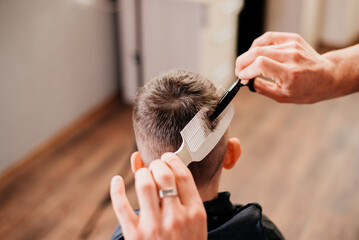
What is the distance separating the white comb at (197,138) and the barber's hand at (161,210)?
139 millimetres

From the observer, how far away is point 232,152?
3.19 ft

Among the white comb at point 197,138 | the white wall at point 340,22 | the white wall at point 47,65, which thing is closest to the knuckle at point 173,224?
the white comb at point 197,138

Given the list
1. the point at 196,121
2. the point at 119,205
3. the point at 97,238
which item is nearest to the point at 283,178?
the point at 97,238

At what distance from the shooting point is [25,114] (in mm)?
2277

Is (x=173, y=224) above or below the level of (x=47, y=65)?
above

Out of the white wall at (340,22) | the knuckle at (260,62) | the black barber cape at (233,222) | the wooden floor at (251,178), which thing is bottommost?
the wooden floor at (251,178)

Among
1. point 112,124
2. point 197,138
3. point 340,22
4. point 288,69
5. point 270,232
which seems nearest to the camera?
point 197,138

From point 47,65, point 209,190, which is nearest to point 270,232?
point 209,190

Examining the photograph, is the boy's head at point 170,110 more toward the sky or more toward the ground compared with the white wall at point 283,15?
more toward the sky

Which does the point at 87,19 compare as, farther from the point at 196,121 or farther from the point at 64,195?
the point at 196,121

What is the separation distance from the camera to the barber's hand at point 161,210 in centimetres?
57

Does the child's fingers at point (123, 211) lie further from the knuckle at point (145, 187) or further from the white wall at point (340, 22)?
the white wall at point (340, 22)

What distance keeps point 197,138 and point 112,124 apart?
2.00 metres

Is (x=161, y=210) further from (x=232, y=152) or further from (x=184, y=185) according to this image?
(x=232, y=152)
